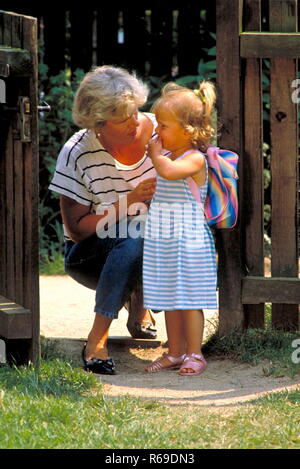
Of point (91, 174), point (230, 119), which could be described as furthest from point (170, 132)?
point (91, 174)

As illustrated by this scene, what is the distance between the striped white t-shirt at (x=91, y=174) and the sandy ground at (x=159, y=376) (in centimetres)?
75

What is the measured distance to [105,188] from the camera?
444 cm

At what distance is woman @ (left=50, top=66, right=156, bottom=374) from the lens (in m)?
4.21

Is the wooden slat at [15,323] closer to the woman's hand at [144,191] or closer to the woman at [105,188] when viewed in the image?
the woman at [105,188]

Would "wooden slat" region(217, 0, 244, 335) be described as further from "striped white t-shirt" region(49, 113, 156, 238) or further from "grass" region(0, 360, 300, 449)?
"grass" region(0, 360, 300, 449)

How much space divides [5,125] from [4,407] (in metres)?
1.29

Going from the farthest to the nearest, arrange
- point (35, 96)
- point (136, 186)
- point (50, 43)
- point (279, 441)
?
1. point (50, 43)
2. point (136, 186)
3. point (35, 96)
4. point (279, 441)

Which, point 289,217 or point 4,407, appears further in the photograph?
point 289,217

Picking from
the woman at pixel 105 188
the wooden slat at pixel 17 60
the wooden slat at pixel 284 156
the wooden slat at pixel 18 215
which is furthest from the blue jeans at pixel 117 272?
the wooden slat at pixel 17 60

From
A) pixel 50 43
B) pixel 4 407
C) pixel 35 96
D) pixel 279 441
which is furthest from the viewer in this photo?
pixel 50 43

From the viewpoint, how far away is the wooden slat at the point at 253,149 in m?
4.39

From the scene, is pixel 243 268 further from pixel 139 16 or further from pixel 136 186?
pixel 139 16

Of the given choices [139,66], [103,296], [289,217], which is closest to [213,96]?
[289,217]

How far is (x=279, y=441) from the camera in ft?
10.3
